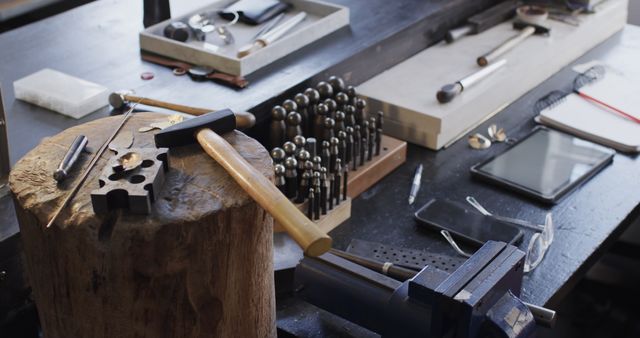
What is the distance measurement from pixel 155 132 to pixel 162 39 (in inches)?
28.6

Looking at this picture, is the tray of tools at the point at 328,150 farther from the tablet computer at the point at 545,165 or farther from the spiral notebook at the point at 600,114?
the spiral notebook at the point at 600,114

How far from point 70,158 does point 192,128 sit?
6.5 inches

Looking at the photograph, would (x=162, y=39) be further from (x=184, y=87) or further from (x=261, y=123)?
(x=261, y=123)

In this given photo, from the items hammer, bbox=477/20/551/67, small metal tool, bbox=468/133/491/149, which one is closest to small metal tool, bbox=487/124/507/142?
small metal tool, bbox=468/133/491/149

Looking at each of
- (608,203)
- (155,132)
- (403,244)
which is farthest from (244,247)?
(608,203)

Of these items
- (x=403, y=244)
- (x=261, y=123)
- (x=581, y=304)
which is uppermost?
(x=261, y=123)

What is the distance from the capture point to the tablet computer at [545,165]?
1699 mm

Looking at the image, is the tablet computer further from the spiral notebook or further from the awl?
the awl

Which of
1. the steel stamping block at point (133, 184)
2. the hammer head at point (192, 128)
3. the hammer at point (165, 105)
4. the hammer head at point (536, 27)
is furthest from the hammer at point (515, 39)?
the steel stamping block at point (133, 184)

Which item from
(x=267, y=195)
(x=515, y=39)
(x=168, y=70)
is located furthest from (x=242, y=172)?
(x=515, y=39)

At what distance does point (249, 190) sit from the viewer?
1.02 m

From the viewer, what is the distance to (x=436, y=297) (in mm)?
1156

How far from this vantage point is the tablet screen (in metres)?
1.71

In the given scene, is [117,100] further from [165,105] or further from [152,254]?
[152,254]
